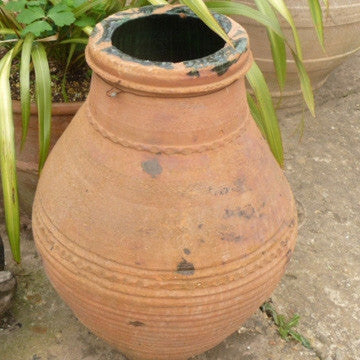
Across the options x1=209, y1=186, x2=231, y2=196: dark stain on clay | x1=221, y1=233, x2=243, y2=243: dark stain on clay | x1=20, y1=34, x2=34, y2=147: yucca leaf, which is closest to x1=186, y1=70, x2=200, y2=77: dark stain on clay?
x1=209, y1=186, x2=231, y2=196: dark stain on clay

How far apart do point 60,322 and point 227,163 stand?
0.94 meters

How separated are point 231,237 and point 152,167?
245mm

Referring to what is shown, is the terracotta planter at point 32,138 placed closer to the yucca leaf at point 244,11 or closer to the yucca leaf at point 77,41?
the yucca leaf at point 77,41

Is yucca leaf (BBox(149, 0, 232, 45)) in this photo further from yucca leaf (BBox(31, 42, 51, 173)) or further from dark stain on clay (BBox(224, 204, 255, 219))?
yucca leaf (BBox(31, 42, 51, 173))

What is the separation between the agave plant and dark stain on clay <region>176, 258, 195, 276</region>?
0.57 meters

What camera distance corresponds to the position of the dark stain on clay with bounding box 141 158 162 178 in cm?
140

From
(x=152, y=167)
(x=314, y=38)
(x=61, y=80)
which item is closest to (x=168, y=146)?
(x=152, y=167)

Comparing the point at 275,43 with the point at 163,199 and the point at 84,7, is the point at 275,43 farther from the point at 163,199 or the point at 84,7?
the point at 163,199

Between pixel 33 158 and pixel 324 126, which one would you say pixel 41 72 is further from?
pixel 324 126

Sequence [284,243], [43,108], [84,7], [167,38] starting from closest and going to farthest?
[284,243], [167,38], [43,108], [84,7]

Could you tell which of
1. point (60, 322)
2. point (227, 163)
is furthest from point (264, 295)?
point (60, 322)

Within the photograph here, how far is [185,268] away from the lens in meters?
1.43

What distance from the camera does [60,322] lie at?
2.06m

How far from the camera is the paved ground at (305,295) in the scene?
199 centimetres
